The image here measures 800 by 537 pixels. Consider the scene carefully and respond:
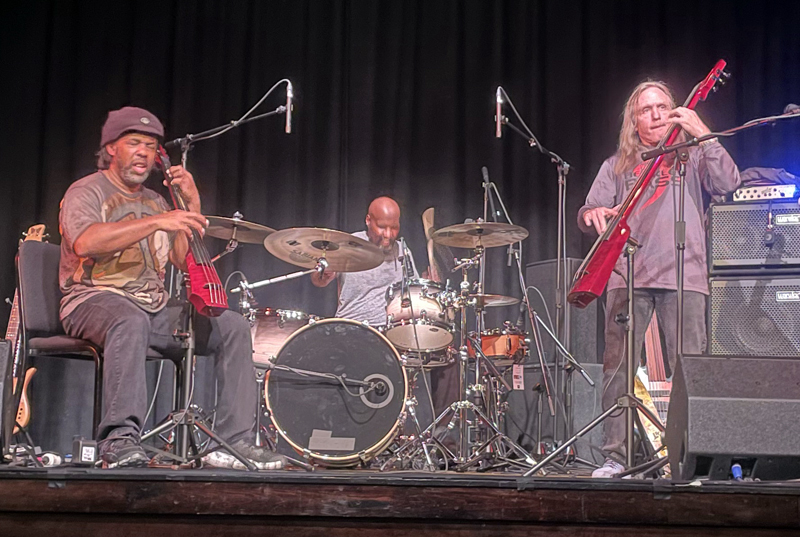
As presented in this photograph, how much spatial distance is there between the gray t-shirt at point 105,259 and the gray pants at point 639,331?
1841 mm

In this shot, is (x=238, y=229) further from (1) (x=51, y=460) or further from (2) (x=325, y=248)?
(1) (x=51, y=460)

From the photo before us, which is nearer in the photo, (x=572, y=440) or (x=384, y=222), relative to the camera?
(x=572, y=440)

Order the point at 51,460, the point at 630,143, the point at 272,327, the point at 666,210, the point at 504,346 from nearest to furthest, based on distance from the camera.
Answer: the point at 51,460, the point at 666,210, the point at 630,143, the point at 272,327, the point at 504,346

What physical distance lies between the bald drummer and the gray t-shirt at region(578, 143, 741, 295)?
1247mm

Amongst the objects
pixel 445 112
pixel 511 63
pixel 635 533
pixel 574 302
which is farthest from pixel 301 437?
pixel 511 63

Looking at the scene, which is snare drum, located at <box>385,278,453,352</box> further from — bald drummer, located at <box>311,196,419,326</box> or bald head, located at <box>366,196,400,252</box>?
bald head, located at <box>366,196,400,252</box>

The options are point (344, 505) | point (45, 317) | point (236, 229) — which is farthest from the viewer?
point (236, 229)

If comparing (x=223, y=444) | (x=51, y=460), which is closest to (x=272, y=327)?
(x=51, y=460)

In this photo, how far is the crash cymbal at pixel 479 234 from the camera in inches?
172

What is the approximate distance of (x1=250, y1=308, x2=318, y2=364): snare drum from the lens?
14.6ft

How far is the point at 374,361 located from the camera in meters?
3.99

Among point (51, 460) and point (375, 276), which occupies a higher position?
point (375, 276)

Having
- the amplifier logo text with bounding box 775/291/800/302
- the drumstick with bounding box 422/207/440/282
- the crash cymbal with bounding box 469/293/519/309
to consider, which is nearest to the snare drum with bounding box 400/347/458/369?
the crash cymbal with bounding box 469/293/519/309

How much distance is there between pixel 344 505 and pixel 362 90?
3729 mm
